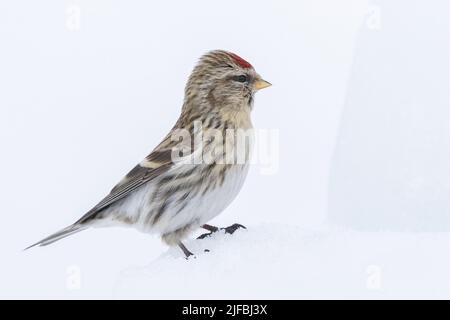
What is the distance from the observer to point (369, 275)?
334 cm

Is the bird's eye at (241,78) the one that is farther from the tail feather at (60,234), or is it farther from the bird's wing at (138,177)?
the tail feather at (60,234)

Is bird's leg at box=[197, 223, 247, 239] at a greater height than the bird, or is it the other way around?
the bird

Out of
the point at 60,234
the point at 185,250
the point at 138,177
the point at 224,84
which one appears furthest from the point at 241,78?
the point at 60,234

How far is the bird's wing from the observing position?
13.4 feet

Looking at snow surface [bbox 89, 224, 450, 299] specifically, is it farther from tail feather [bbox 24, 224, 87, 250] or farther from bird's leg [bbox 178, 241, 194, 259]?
tail feather [bbox 24, 224, 87, 250]

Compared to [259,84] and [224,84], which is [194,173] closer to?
[224,84]

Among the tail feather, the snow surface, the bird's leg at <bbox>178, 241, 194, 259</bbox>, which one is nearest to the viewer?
the snow surface

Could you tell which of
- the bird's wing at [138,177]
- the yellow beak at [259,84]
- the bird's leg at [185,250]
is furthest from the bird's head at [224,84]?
the bird's leg at [185,250]

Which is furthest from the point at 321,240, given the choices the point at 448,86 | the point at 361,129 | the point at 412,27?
the point at 412,27

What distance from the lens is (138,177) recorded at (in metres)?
4.10

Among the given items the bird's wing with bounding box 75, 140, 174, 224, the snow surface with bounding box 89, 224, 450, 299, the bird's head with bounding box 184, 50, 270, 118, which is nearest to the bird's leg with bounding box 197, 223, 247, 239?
the snow surface with bounding box 89, 224, 450, 299

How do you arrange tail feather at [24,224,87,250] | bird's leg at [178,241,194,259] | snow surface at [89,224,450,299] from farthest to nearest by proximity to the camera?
tail feather at [24,224,87,250]
bird's leg at [178,241,194,259]
snow surface at [89,224,450,299]

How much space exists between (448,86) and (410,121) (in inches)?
11.5

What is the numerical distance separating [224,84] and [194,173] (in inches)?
25.2
